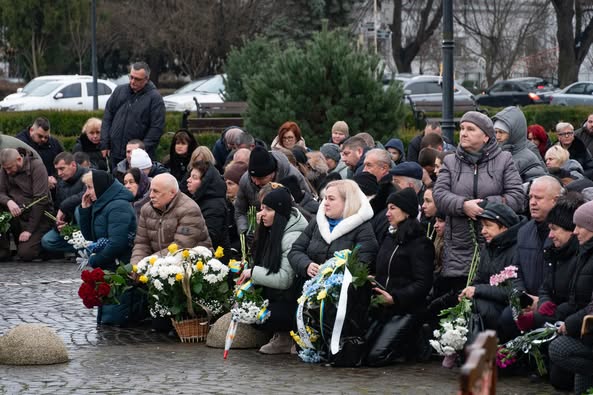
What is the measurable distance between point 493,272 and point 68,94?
30.8m

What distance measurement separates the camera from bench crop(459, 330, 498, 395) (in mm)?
4102

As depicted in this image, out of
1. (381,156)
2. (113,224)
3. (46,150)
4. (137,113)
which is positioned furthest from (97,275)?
(46,150)

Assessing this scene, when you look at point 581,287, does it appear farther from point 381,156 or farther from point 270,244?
point 381,156

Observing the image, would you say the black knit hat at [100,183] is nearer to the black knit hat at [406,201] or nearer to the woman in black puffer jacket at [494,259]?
the black knit hat at [406,201]

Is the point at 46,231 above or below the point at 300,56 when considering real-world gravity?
below

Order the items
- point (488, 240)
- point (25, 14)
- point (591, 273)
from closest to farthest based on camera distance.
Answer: point (591, 273) < point (488, 240) < point (25, 14)

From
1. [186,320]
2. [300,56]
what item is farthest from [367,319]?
[300,56]

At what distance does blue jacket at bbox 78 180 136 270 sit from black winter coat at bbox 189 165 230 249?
30.1 inches

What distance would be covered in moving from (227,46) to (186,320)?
1622 inches

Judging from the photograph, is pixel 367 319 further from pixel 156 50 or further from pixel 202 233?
pixel 156 50

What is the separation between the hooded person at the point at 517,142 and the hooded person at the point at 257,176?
7.14 feet

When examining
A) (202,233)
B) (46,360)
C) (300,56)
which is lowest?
(46,360)

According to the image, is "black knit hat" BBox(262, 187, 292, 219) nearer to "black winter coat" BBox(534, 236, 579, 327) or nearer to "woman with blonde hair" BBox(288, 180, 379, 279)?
"woman with blonde hair" BBox(288, 180, 379, 279)

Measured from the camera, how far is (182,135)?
15.9 m
